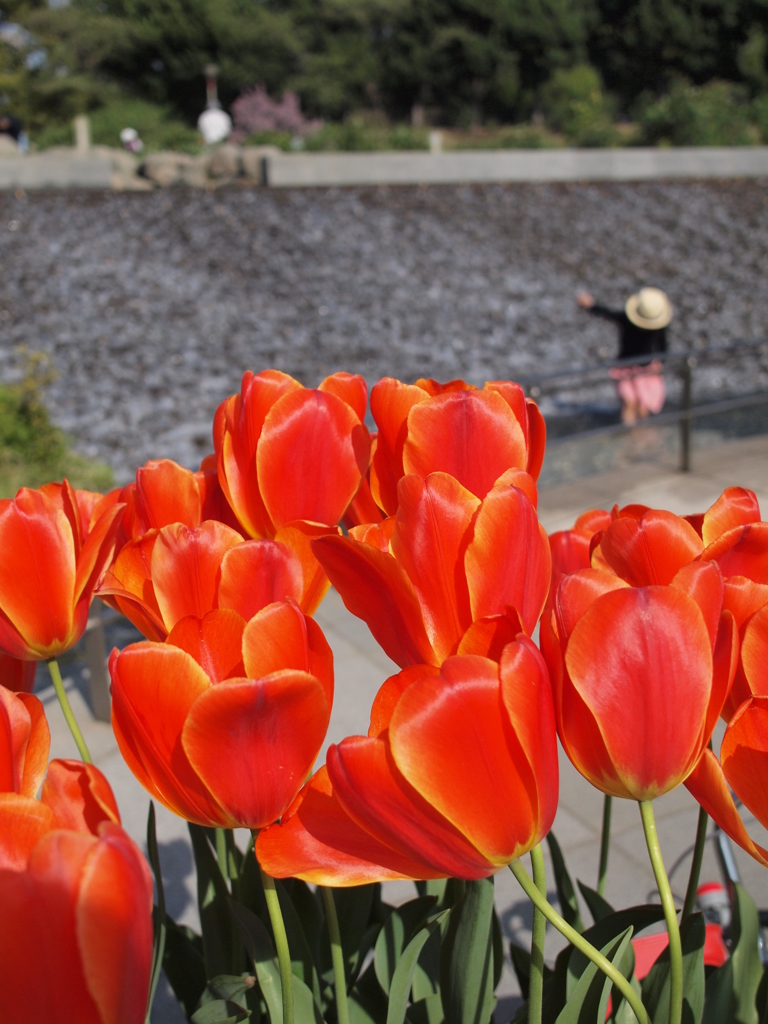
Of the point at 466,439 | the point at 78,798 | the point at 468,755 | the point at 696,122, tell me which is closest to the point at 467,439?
the point at 466,439

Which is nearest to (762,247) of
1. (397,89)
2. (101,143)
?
(101,143)

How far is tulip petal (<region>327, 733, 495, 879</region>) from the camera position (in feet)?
1.91

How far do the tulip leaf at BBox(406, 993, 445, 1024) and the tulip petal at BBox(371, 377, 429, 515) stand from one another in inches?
20.8

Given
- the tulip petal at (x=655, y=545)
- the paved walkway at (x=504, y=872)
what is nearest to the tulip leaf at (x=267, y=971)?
the tulip petal at (x=655, y=545)

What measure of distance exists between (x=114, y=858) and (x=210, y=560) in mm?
340

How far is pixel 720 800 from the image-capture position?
655 millimetres

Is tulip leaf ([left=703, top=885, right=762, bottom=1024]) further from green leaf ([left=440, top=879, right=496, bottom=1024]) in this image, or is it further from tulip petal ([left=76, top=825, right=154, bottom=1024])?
tulip petal ([left=76, top=825, right=154, bottom=1024])

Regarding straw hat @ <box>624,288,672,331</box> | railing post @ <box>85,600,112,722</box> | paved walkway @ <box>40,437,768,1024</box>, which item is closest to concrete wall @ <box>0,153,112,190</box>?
straw hat @ <box>624,288,672,331</box>

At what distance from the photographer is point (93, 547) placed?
892 mm

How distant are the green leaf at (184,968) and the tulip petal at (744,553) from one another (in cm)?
80

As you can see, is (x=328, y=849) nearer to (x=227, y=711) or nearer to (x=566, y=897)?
(x=227, y=711)

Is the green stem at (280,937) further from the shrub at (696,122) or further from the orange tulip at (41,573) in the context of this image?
the shrub at (696,122)

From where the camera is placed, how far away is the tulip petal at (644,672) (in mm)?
595

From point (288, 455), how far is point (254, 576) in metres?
0.20
